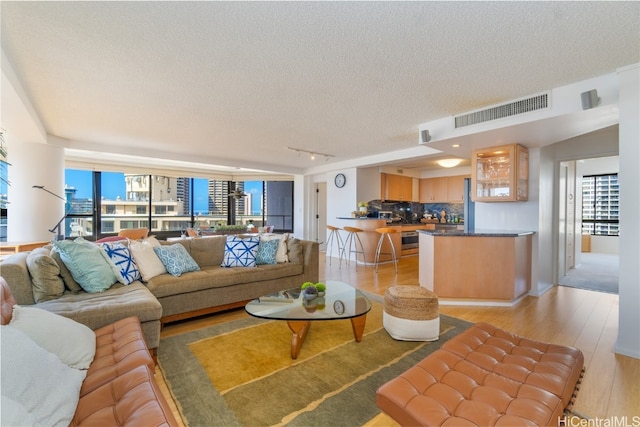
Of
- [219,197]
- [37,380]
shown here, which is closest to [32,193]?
[219,197]

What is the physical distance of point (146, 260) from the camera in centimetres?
288

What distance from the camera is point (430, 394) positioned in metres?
1.20

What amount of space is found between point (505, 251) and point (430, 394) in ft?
9.59

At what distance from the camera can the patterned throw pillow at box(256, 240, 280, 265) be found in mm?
3561

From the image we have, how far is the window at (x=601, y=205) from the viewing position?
7480 mm

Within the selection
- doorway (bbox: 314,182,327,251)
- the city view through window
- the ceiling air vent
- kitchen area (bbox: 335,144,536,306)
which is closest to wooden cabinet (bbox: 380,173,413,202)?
doorway (bbox: 314,182,327,251)

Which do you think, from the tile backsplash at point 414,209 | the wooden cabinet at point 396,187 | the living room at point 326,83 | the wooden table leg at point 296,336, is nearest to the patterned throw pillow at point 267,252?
the wooden table leg at point 296,336

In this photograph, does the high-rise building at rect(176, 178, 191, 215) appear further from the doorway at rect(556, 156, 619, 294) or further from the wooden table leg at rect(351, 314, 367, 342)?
the doorway at rect(556, 156, 619, 294)

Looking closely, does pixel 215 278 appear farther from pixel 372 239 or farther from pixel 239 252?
pixel 372 239

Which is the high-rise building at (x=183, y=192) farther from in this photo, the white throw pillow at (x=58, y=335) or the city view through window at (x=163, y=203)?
the white throw pillow at (x=58, y=335)

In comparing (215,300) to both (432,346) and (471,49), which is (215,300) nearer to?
(432,346)

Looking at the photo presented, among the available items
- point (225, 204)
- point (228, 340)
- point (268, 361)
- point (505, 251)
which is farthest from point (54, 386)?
point (225, 204)

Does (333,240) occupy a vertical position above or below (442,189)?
below

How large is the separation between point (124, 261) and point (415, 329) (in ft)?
9.15
